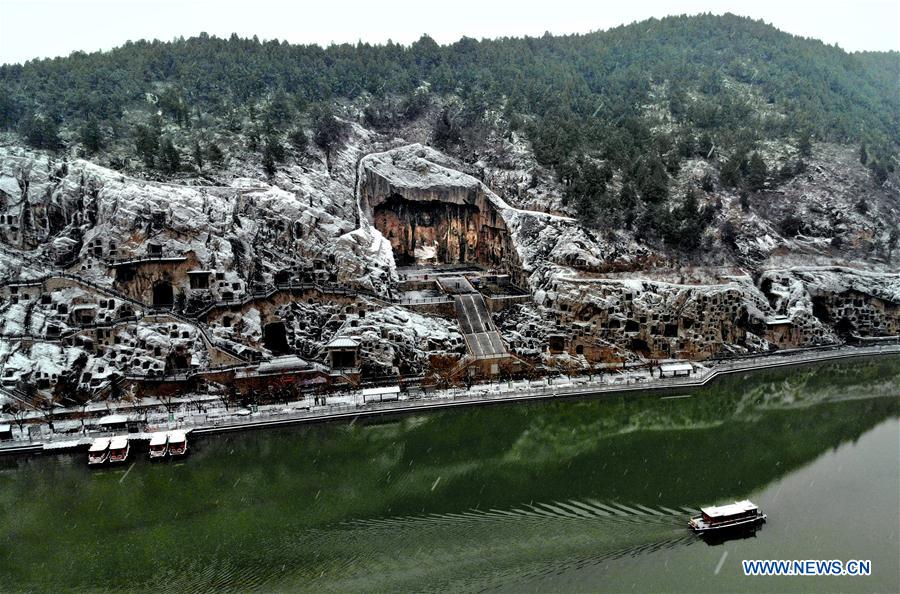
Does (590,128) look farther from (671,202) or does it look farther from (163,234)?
(163,234)

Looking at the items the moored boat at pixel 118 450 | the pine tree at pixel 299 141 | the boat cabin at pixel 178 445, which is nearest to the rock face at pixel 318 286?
the pine tree at pixel 299 141

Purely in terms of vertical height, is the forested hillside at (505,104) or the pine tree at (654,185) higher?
the forested hillside at (505,104)

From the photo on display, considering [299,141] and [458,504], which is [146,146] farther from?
[458,504]

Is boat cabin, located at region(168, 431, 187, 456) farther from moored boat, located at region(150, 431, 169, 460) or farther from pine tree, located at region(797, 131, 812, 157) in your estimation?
pine tree, located at region(797, 131, 812, 157)

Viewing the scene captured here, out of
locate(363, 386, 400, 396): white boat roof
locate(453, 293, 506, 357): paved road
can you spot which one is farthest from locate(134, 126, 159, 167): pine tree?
locate(363, 386, 400, 396): white boat roof

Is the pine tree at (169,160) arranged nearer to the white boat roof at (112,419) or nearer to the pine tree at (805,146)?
the white boat roof at (112,419)

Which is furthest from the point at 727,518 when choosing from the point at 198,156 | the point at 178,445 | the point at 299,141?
the point at 299,141
